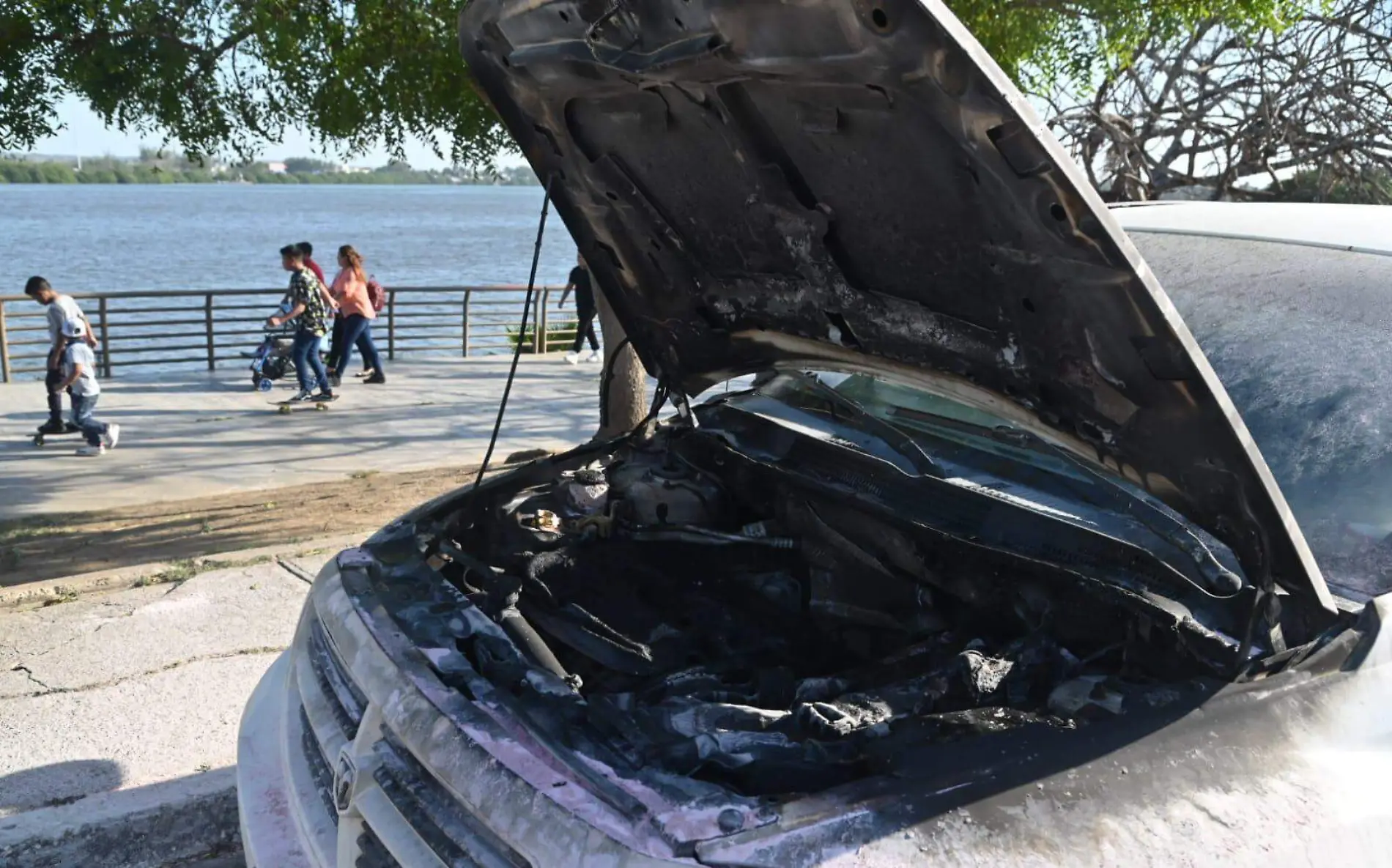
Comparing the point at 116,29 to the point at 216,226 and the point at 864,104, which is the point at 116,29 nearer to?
the point at 864,104

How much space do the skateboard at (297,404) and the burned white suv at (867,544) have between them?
8463 millimetres

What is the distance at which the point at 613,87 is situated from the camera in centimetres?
269

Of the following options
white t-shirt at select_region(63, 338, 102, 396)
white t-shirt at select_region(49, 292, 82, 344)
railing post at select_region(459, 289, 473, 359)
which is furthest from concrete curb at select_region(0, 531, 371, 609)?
railing post at select_region(459, 289, 473, 359)

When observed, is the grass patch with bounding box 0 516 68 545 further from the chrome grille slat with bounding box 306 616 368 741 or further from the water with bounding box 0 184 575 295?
the water with bounding box 0 184 575 295

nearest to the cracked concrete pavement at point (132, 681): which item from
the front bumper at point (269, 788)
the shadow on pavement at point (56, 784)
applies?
the shadow on pavement at point (56, 784)

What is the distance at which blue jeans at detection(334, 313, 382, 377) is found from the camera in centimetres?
1216

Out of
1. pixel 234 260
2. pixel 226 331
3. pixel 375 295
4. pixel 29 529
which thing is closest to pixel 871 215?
pixel 29 529

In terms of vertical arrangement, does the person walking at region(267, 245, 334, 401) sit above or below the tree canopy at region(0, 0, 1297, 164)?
below

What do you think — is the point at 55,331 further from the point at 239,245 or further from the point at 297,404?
the point at 239,245

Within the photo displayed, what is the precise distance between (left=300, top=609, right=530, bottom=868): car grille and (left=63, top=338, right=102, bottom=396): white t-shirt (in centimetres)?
805

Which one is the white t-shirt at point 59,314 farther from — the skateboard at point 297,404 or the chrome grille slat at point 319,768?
the chrome grille slat at point 319,768

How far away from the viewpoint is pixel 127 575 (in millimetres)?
5672

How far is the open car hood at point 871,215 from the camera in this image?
1.88 m

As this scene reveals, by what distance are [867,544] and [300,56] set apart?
15.6ft
